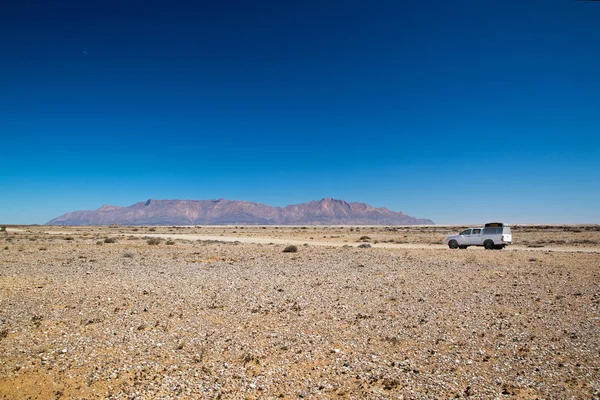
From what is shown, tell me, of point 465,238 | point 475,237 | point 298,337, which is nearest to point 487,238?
point 475,237

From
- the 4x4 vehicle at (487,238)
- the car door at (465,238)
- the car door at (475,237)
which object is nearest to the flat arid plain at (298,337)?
the 4x4 vehicle at (487,238)

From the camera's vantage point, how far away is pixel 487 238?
35406 millimetres

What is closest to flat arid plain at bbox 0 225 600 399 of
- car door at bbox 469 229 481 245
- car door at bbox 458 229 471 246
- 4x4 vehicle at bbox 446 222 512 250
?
4x4 vehicle at bbox 446 222 512 250

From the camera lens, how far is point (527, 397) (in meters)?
6.38

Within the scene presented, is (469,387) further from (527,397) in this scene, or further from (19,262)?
(19,262)

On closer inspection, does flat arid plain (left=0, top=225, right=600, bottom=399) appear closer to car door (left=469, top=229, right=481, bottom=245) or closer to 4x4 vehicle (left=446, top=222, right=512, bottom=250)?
4x4 vehicle (left=446, top=222, right=512, bottom=250)

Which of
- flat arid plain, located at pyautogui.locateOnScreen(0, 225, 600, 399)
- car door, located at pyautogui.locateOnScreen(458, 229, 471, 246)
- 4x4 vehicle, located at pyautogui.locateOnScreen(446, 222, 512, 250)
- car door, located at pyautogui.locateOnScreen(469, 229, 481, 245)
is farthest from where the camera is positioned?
car door, located at pyautogui.locateOnScreen(458, 229, 471, 246)

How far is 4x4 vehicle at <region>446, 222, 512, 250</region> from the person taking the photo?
34719 millimetres

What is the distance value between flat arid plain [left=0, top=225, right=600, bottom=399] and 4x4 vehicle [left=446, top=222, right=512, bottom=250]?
55.5 ft

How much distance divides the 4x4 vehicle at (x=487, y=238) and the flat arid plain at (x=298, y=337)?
55.5 feet

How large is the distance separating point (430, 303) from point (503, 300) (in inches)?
116

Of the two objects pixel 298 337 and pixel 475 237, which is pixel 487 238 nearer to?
pixel 475 237

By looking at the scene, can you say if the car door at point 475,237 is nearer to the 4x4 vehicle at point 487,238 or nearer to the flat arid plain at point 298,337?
the 4x4 vehicle at point 487,238

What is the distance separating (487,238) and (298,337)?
31939 mm
